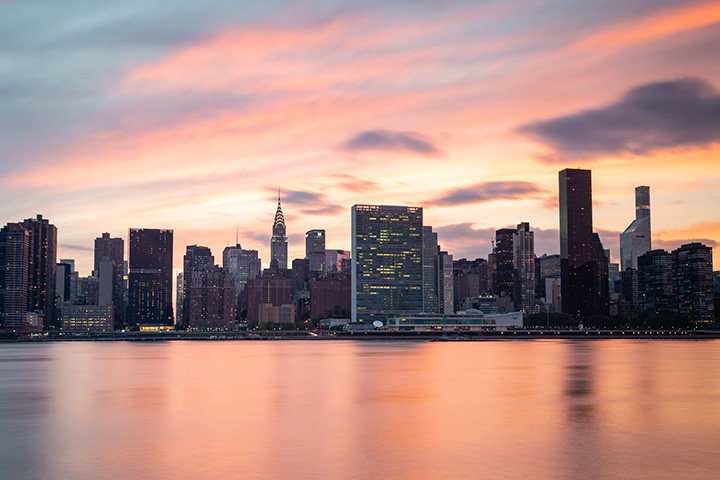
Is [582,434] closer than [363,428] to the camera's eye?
Yes

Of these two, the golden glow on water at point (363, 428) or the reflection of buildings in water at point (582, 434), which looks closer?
the reflection of buildings in water at point (582, 434)

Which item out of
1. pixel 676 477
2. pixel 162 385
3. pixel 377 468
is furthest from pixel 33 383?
pixel 676 477

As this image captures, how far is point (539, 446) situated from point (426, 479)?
13.1m

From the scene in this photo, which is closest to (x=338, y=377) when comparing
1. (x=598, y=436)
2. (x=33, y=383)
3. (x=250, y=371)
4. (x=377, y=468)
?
(x=250, y=371)

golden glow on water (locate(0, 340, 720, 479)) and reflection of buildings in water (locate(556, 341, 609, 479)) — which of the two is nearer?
reflection of buildings in water (locate(556, 341, 609, 479))

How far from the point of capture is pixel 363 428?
57.1 meters

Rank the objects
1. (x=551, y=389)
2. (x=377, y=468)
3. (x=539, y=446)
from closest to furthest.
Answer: (x=377, y=468), (x=539, y=446), (x=551, y=389)

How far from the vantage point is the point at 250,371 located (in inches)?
4963

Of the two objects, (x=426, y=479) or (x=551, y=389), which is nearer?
(x=426, y=479)

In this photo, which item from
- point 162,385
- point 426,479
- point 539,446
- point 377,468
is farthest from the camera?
point 162,385

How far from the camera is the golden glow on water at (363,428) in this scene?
139ft

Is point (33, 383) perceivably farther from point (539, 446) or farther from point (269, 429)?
point (539, 446)

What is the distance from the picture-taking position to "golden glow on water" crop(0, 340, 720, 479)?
42.4m

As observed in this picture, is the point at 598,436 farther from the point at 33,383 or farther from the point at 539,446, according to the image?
the point at 33,383
